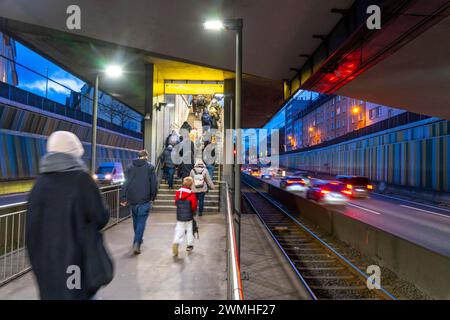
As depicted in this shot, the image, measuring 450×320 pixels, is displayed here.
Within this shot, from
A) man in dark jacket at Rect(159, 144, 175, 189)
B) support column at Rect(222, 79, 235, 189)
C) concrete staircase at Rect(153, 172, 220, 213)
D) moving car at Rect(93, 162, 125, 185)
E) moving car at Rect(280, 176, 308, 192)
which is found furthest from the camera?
moving car at Rect(280, 176, 308, 192)

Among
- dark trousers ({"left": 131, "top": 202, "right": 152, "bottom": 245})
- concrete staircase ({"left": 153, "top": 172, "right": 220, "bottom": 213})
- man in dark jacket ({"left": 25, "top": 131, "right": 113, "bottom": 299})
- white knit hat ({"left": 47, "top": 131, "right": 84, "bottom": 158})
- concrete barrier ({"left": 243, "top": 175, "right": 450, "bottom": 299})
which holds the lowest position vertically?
concrete barrier ({"left": 243, "top": 175, "right": 450, "bottom": 299})

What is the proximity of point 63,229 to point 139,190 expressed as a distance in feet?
13.5

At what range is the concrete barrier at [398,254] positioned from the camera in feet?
20.6

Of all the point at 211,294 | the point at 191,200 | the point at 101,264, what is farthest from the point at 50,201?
the point at 191,200

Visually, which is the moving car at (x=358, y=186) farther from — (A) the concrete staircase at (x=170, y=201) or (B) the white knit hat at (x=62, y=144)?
(B) the white knit hat at (x=62, y=144)

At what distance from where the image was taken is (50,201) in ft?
7.62

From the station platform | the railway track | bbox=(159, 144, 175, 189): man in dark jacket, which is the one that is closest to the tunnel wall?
the railway track

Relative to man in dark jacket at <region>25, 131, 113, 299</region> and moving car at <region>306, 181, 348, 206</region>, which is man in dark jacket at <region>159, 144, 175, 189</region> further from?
man in dark jacket at <region>25, 131, 113, 299</region>

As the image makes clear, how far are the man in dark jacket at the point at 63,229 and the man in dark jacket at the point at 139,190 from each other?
4013mm

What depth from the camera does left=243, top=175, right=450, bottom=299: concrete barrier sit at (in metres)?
6.27

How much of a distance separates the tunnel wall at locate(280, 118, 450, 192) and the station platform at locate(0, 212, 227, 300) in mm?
23805

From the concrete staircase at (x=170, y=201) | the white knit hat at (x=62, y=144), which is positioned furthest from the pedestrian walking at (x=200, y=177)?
the white knit hat at (x=62, y=144)

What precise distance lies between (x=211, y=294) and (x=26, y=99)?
858 inches

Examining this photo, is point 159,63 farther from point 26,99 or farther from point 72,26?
point 26,99
